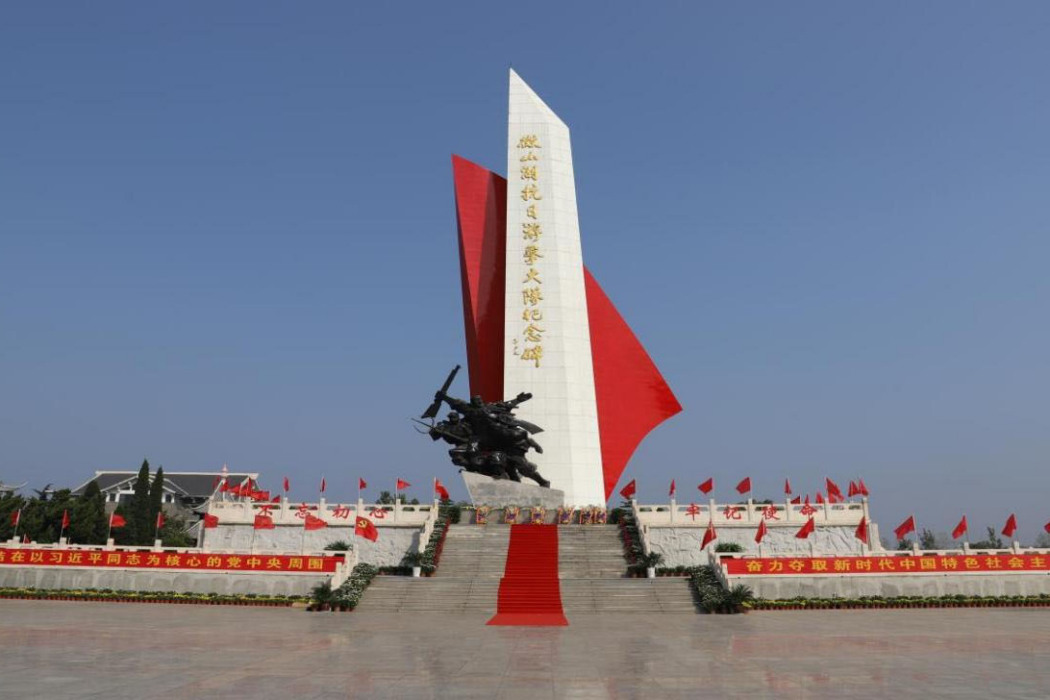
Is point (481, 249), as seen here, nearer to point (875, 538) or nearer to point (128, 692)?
point (875, 538)

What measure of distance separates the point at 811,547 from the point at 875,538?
8.57ft

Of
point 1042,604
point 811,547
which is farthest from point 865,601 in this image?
point 811,547

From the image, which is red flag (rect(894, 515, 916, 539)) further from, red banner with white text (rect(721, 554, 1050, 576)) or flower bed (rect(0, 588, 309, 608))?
flower bed (rect(0, 588, 309, 608))

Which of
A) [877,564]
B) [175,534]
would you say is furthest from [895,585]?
[175,534]

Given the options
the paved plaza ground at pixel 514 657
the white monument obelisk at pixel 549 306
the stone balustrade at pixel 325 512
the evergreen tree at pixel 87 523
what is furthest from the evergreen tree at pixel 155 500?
the paved plaza ground at pixel 514 657

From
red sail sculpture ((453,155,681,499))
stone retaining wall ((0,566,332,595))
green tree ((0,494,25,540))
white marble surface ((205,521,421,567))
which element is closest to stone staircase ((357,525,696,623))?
stone retaining wall ((0,566,332,595))

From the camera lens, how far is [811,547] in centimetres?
2225

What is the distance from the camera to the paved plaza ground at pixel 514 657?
684cm

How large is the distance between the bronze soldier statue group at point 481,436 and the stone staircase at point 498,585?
5.11 m

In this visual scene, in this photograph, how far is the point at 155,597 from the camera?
54.9ft

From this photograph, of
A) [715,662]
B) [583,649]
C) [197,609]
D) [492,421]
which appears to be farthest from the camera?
[492,421]

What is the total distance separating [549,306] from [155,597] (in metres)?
18.9

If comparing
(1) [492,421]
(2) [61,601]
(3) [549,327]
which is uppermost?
(3) [549,327]

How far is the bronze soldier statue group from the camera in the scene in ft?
83.9
